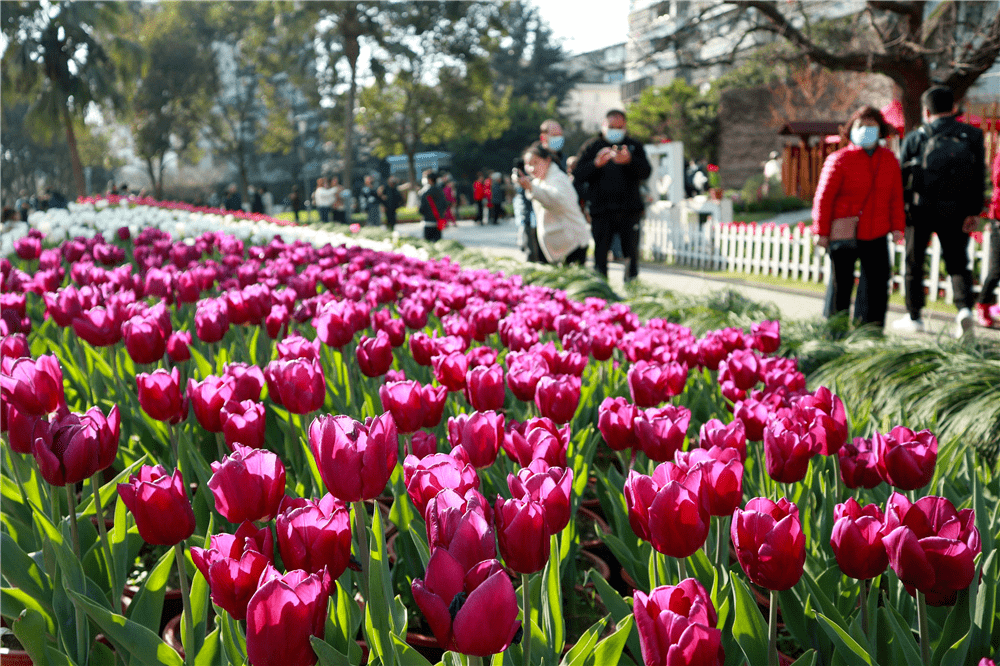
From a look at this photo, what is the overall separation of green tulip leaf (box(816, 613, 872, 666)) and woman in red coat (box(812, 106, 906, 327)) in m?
4.71

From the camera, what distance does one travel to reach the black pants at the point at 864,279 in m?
5.84

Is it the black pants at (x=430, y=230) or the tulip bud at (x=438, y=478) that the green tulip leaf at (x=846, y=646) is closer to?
the tulip bud at (x=438, y=478)

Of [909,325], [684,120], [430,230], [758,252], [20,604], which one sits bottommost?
[909,325]

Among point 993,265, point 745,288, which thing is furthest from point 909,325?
point 745,288

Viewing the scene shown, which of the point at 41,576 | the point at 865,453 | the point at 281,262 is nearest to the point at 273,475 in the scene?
the point at 41,576

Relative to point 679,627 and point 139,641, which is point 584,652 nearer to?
point 679,627

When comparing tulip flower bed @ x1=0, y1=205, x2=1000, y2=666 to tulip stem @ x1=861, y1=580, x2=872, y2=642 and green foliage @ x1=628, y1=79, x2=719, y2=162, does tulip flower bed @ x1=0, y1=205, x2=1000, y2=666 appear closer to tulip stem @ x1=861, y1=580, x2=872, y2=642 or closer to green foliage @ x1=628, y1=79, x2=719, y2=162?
tulip stem @ x1=861, y1=580, x2=872, y2=642

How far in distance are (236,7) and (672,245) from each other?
3288 cm

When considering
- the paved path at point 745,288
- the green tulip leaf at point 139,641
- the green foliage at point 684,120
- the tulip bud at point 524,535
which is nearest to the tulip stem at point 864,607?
the tulip bud at point 524,535

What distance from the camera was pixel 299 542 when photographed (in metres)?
1.07

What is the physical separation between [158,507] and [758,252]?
12.1 metres

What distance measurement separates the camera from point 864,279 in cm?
607

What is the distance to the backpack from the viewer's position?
241 inches

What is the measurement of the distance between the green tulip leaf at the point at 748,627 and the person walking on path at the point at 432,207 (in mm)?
15007
